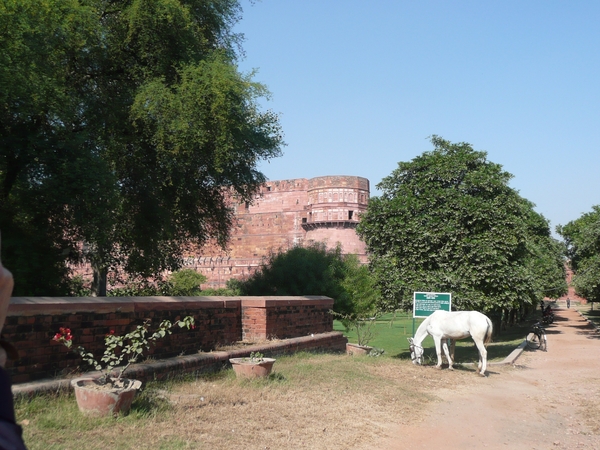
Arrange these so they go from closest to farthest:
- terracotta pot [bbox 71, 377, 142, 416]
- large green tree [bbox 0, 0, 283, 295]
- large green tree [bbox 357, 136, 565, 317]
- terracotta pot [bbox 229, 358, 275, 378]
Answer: terracotta pot [bbox 71, 377, 142, 416] < terracotta pot [bbox 229, 358, 275, 378] < large green tree [bbox 0, 0, 283, 295] < large green tree [bbox 357, 136, 565, 317]

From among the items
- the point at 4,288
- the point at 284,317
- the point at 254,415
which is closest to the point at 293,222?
the point at 284,317

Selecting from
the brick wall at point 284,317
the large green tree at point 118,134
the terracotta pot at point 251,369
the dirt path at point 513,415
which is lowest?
the dirt path at point 513,415

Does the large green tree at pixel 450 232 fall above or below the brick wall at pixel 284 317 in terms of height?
above

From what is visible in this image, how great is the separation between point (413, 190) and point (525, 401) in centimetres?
813

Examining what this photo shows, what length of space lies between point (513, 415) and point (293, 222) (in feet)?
180

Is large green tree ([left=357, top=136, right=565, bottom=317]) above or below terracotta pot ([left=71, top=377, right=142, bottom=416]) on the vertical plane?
above

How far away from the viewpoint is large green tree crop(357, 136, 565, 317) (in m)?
15.4

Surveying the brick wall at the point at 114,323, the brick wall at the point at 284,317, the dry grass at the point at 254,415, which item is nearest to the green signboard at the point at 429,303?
the brick wall at the point at 284,317

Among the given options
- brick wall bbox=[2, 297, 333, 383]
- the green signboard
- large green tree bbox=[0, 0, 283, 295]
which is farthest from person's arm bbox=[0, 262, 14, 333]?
the green signboard

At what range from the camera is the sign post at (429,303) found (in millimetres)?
13836

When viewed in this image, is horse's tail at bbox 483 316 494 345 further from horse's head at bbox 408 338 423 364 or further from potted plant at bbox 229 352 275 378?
potted plant at bbox 229 352 275 378

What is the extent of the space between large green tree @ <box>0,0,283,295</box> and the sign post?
507 cm

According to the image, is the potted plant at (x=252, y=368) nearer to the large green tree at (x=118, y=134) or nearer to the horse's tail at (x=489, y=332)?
the large green tree at (x=118, y=134)

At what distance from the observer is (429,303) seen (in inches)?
551
